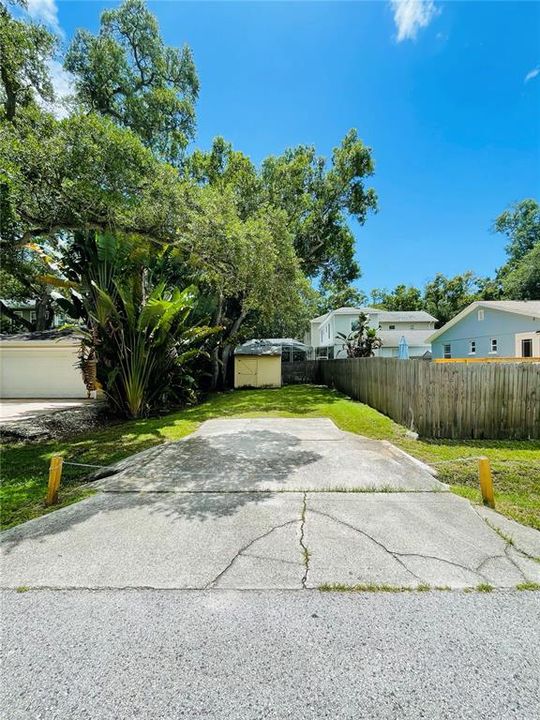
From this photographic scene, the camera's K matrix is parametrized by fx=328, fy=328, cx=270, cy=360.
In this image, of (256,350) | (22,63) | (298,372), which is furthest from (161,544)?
(298,372)

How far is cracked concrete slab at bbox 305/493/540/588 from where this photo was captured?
2.68 meters

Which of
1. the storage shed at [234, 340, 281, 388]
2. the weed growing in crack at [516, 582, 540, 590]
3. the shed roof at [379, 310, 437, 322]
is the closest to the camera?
the weed growing in crack at [516, 582, 540, 590]

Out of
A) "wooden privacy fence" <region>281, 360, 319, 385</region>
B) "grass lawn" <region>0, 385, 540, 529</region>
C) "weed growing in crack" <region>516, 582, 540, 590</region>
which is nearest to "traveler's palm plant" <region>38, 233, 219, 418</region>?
"grass lawn" <region>0, 385, 540, 529</region>

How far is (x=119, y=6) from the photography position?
40.7ft

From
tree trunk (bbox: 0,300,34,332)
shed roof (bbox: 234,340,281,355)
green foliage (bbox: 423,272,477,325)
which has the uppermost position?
green foliage (bbox: 423,272,477,325)

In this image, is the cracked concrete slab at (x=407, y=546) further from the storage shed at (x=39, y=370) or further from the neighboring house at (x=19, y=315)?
the neighboring house at (x=19, y=315)

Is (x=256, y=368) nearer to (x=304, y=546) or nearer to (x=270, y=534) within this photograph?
(x=270, y=534)

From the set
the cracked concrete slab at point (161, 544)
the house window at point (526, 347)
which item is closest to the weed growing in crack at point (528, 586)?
the cracked concrete slab at point (161, 544)

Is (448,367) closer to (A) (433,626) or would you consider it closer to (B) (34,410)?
(A) (433,626)

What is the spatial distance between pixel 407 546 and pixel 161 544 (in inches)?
93.7

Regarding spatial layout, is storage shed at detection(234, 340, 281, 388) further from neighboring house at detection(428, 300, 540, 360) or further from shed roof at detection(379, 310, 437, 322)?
shed roof at detection(379, 310, 437, 322)

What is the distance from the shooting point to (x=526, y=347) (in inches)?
665

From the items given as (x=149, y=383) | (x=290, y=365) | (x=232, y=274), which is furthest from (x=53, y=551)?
(x=290, y=365)

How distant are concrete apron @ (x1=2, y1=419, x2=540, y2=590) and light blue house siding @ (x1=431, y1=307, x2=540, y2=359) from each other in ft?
52.8
